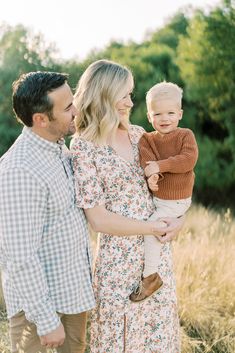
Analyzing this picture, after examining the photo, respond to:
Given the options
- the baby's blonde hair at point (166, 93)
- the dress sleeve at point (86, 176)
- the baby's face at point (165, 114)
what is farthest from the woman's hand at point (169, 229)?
the baby's blonde hair at point (166, 93)

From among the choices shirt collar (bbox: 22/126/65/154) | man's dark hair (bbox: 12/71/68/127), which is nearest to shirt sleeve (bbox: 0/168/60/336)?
shirt collar (bbox: 22/126/65/154)

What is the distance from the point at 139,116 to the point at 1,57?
2.70 m

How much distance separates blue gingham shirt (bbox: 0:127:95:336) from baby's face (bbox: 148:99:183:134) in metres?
0.58

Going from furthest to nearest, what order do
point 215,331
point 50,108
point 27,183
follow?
point 215,331
point 50,108
point 27,183

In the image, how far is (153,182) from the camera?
3.00 metres

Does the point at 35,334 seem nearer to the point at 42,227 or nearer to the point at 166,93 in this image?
the point at 42,227

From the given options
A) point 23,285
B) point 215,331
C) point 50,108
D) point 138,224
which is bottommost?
point 215,331

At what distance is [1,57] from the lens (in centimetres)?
986

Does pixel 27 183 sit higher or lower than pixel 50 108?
lower

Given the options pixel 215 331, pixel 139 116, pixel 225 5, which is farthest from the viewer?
pixel 139 116

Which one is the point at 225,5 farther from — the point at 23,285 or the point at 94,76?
the point at 23,285

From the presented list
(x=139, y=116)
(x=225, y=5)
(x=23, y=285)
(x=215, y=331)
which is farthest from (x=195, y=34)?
(x=23, y=285)

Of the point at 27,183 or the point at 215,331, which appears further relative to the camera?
the point at 215,331

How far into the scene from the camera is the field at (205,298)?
440 cm
